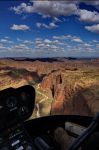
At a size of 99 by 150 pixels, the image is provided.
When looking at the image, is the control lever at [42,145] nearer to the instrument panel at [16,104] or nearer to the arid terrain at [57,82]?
the instrument panel at [16,104]

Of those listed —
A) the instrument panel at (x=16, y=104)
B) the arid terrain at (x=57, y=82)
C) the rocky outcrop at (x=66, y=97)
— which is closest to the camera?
the instrument panel at (x=16, y=104)

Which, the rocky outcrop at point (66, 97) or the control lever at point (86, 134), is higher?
the control lever at point (86, 134)

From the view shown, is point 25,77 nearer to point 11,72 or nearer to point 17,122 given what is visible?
point 11,72

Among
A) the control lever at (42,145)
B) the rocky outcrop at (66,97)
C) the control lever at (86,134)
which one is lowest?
the rocky outcrop at (66,97)

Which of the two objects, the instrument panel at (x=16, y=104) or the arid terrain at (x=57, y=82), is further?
the arid terrain at (x=57, y=82)

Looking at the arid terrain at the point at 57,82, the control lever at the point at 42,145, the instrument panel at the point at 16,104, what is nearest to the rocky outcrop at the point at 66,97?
the arid terrain at the point at 57,82

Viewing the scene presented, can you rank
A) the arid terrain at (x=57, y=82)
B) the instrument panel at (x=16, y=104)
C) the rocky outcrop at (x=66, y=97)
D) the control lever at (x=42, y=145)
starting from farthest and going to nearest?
the rocky outcrop at (x=66, y=97)
the arid terrain at (x=57, y=82)
the instrument panel at (x=16, y=104)
the control lever at (x=42, y=145)

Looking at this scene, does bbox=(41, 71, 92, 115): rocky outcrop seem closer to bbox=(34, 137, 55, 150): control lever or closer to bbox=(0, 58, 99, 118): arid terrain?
bbox=(0, 58, 99, 118): arid terrain

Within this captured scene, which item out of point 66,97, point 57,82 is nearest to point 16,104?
point 66,97
